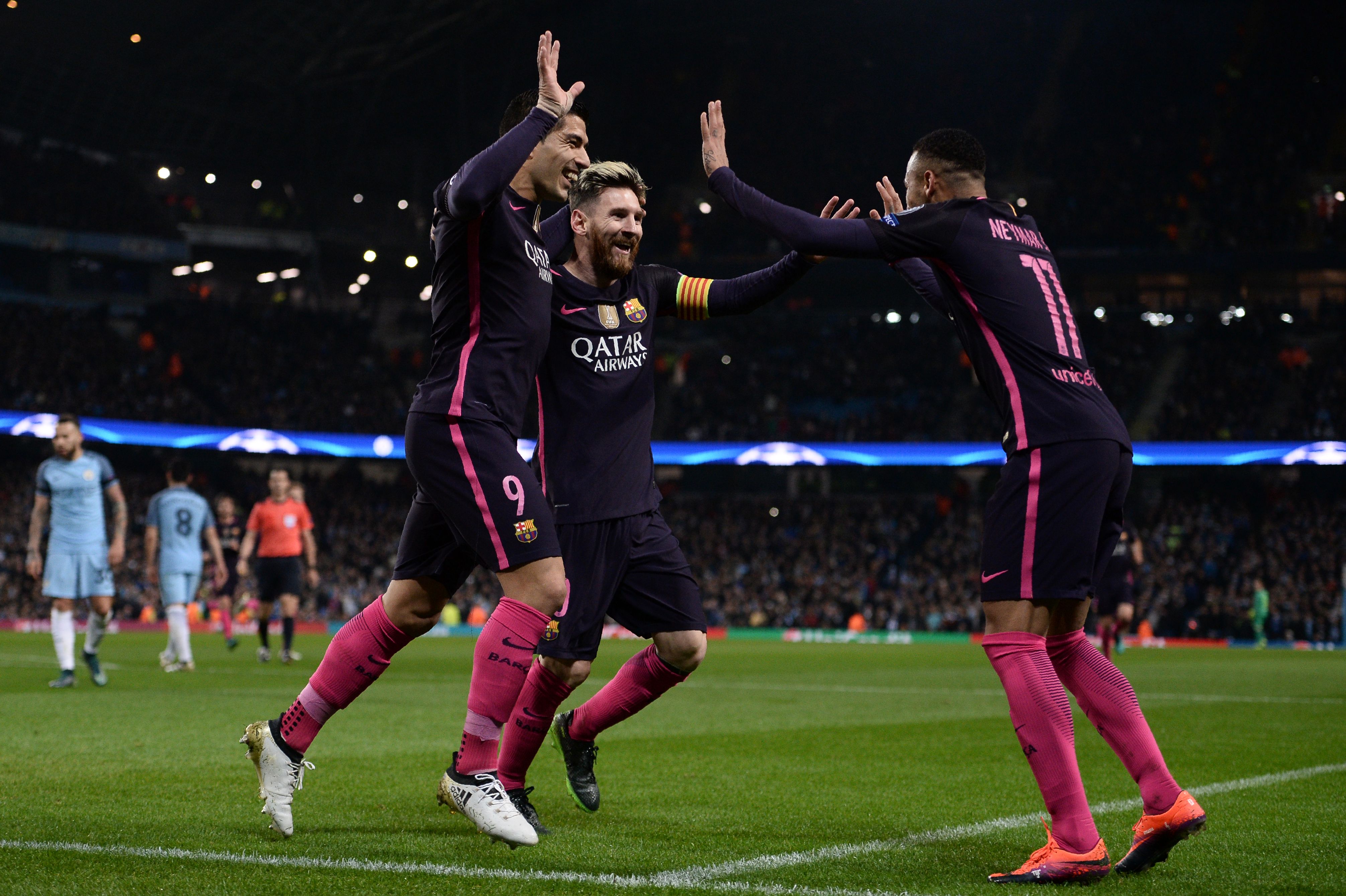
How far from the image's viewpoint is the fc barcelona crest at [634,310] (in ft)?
16.3

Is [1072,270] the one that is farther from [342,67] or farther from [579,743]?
[579,743]

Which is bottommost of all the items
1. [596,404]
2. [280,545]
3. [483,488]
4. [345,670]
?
[280,545]

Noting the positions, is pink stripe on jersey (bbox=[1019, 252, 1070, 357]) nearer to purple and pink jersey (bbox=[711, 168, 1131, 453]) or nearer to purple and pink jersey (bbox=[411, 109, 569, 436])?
purple and pink jersey (bbox=[711, 168, 1131, 453])

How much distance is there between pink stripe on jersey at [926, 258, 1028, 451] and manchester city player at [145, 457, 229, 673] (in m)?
11.0

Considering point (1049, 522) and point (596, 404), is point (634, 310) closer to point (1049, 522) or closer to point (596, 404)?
point (596, 404)

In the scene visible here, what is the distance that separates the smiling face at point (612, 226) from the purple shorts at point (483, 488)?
941 mm

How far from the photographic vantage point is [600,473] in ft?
15.8

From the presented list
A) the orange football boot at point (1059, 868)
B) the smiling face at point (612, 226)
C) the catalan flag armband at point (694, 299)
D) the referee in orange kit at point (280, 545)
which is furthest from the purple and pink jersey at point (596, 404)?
the referee in orange kit at point (280, 545)

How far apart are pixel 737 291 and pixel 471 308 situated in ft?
4.12

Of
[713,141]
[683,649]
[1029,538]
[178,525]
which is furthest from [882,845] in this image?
[178,525]

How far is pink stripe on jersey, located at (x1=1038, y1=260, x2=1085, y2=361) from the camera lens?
4.17m

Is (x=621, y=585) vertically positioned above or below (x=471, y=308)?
below

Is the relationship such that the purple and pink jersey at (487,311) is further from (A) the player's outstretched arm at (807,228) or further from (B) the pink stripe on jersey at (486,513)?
(A) the player's outstretched arm at (807,228)

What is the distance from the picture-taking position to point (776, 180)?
4206 cm
